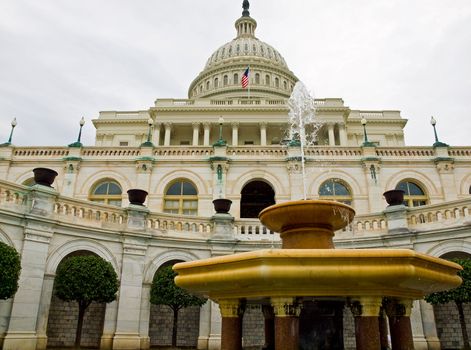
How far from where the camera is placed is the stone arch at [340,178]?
2643 cm

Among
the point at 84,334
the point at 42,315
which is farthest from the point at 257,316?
the point at 42,315

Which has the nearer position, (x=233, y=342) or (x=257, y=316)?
(x=233, y=342)

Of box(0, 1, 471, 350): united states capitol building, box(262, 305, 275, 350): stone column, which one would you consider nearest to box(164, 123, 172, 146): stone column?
box(0, 1, 471, 350): united states capitol building

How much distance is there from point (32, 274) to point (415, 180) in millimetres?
23163

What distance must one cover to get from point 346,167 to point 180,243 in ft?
44.5

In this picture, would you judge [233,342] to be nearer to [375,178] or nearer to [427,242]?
[427,242]

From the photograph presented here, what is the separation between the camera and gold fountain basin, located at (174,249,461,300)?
284 inches

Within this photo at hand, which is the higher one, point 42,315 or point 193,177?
point 193,177

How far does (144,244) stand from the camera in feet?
58.5

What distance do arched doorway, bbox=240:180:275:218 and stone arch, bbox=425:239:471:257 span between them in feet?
46.7

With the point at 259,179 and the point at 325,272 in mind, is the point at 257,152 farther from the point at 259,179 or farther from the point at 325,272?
the point at 325,272

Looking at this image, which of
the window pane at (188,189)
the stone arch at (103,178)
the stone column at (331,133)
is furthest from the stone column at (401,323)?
the stone column at (331,133)

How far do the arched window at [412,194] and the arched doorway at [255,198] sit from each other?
9051mm

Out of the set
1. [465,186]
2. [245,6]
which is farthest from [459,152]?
[245,6]
